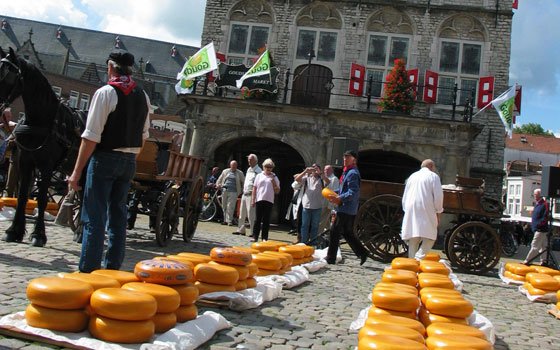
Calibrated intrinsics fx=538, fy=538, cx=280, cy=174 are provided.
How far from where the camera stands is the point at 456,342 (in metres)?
3.01

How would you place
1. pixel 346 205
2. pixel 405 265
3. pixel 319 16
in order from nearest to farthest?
pixel 405 265
pixel 346 205
pixel 319 16

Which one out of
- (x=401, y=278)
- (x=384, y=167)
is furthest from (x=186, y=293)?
(x=384, y=167)

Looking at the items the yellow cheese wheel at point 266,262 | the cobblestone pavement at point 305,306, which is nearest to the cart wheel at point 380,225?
the cobblestone pavement at point 305,306

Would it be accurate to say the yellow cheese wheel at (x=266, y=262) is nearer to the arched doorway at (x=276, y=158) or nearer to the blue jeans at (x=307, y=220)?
the blue jeans at (x=307, y=220)

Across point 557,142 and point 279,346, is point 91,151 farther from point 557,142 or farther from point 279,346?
point 557,142

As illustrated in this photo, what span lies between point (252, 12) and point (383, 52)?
5495 mm

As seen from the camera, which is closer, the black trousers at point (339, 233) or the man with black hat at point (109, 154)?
the man with black hat at point (109, 154)

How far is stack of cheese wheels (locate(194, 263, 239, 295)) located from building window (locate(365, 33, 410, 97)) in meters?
17.4

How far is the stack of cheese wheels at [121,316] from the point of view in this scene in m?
3.08

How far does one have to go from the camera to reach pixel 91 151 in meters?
4.30

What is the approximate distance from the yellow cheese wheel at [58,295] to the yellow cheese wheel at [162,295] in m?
0.33

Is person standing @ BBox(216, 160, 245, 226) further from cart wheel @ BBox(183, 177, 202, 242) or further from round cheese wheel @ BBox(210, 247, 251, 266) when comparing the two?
round cheese wheel @ BBox(210, 247, 251, 266)

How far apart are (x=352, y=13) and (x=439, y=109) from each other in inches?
200

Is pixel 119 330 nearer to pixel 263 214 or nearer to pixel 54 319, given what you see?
pixel 54 319
